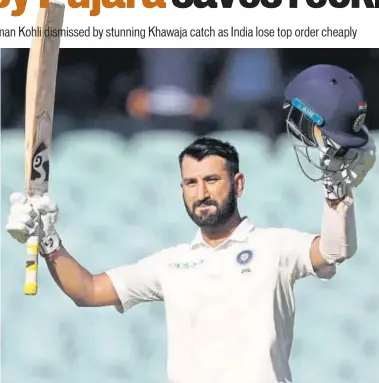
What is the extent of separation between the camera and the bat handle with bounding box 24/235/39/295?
4.55 m

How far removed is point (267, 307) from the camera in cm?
469

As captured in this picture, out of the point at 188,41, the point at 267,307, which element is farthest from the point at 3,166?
the point at 267,307

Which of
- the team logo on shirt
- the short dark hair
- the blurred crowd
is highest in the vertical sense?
the blurred crowd

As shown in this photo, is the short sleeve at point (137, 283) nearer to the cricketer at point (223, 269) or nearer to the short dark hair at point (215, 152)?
the cricketer at point (223, 269)

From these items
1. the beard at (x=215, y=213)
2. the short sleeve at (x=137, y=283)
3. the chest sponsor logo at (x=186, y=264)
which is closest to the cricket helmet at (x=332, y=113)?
the beard at (x=215, y=213)

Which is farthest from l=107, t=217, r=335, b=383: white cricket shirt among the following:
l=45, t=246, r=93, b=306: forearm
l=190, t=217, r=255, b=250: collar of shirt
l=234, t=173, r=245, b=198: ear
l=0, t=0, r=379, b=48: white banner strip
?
l=0, t=0, r=379, b=48: white banner strip

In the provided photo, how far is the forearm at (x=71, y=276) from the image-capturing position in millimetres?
4742

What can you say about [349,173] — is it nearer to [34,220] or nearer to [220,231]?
[220,231]

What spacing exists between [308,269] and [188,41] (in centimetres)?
105

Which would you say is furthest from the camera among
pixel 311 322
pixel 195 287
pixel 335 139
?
pixel 311 322

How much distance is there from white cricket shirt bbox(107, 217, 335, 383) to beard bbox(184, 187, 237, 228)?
6 centimetres

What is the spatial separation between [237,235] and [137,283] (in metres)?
0.42

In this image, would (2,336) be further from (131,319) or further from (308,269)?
(308,269)

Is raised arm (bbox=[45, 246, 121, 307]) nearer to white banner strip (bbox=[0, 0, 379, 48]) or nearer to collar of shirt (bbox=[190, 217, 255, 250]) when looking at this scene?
collar of shirt (bbox=[190, 217, 255, 250])
